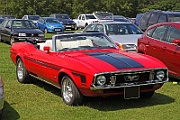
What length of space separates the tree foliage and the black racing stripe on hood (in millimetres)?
54293

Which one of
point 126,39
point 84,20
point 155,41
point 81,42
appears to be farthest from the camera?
point 84,20

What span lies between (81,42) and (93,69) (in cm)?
170

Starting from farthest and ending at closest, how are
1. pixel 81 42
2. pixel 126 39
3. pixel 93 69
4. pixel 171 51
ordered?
pixel 126 39 → pixel 171 51 → pixel 81 42 → pixel 93 69

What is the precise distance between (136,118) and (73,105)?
51.2 inches

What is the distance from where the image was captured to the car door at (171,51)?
8.91 meters

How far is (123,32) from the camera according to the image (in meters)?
14.0

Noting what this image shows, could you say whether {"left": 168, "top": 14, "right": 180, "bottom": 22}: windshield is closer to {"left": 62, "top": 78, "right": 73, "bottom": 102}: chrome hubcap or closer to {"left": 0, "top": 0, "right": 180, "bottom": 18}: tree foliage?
{"left": 62, "top": 78, "right": 73, "bottom": 102}: chrome hubcap

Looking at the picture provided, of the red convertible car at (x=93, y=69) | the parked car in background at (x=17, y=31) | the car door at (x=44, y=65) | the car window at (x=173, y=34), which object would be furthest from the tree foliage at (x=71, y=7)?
the red convertible car at (x=93, y=69)

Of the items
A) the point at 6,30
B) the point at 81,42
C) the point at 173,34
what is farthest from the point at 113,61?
the point at 6,30

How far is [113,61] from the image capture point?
6.88m

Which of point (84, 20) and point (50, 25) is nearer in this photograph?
point (50, 25)

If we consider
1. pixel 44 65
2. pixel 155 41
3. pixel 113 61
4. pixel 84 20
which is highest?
pixel 113 61

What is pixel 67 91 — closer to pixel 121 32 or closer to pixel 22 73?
pixel 22 73

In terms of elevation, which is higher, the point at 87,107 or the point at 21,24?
the point at 21,24
